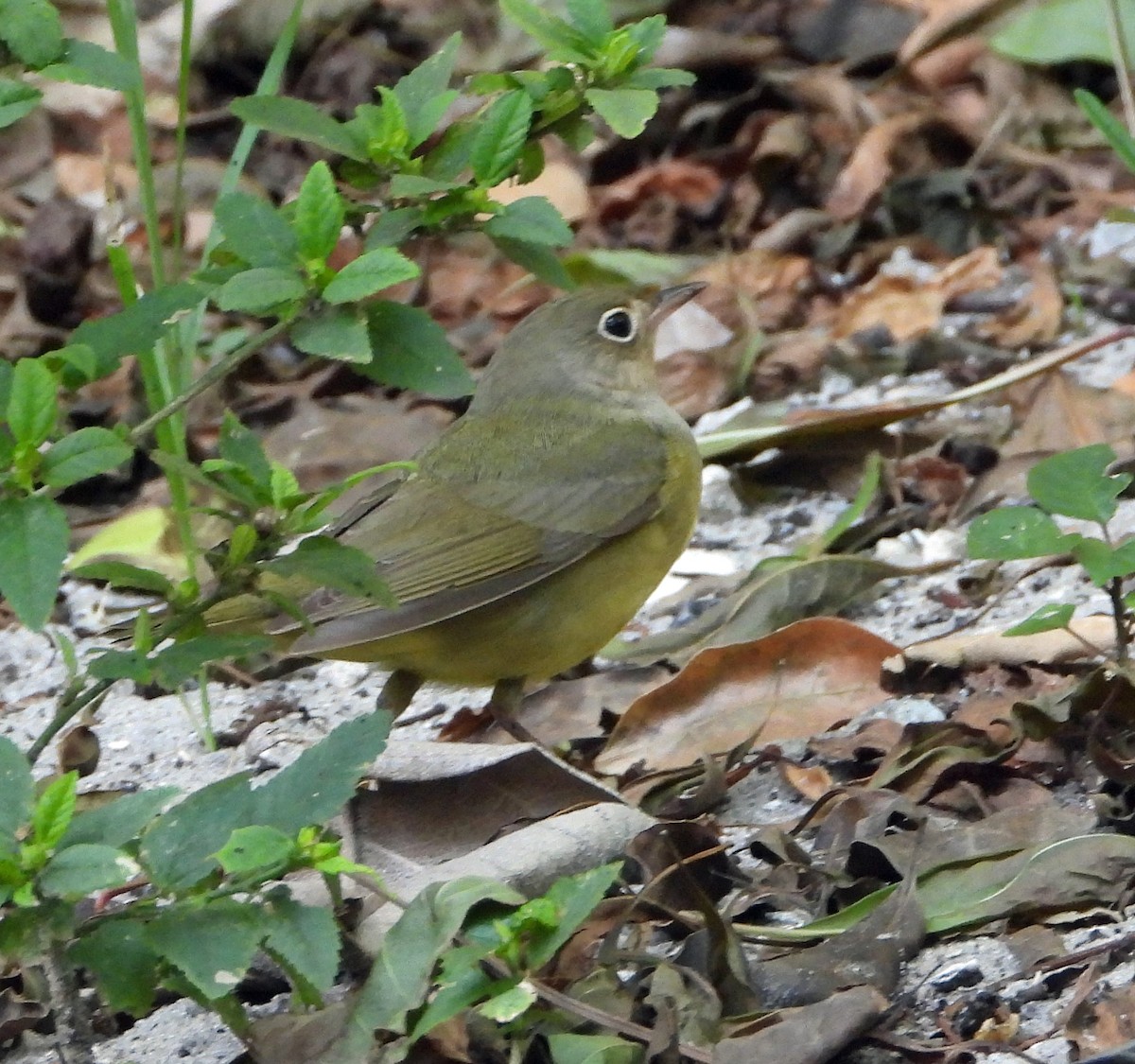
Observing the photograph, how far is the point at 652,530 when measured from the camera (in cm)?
462

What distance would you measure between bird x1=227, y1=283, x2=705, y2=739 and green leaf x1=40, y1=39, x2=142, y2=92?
4.91ft

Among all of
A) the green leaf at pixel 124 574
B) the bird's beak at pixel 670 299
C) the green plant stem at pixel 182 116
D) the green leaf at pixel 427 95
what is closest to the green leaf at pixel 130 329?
the green leaf at pixel 124 574

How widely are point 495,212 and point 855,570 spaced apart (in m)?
2.06

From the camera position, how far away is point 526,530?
4555 mm

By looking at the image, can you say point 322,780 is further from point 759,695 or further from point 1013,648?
point 1013,648

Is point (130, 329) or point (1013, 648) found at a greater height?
point (130, 329)

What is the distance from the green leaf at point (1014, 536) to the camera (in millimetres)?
3350


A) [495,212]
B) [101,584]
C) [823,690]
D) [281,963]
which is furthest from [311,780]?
[101,584]

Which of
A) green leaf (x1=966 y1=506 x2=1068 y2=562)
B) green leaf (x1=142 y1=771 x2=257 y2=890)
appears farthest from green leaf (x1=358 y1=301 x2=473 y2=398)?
green leaf (x1=966 y1=506 x2=1068 y2=562)

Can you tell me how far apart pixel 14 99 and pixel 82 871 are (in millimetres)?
1157

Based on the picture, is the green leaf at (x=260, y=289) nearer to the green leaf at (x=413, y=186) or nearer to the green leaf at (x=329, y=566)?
the green leaf at (x=413, y=186)

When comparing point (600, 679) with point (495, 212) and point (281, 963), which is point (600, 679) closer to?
point (495, 212)

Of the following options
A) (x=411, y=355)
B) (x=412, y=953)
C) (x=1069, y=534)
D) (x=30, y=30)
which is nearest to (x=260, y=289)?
(x=411, y=355)

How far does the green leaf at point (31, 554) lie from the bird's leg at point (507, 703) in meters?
2.06
